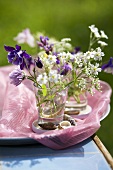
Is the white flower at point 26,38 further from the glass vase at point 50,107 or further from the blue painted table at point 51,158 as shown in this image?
the blue painted table at point 51,158

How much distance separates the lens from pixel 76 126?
147cm

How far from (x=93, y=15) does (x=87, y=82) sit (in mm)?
3548

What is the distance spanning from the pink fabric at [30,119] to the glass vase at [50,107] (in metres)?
0.06

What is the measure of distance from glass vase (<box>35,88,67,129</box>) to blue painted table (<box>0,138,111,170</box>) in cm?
12

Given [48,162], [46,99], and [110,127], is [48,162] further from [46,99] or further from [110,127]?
[110,127]

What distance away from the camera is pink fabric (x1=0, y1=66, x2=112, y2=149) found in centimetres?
141

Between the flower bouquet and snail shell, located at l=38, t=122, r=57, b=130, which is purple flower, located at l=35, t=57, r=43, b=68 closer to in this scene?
the flower bouquet

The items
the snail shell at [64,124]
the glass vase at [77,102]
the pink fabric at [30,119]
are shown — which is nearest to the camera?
the pink fabric at [30,119]

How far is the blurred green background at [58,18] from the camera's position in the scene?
14.6ft

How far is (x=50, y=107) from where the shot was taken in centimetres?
152

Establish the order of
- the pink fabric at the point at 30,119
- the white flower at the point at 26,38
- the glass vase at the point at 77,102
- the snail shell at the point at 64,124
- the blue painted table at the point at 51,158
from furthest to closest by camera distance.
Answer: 1. the white flower at the point at 26,38
2. the glass vase at the point at 77,102
3. the snail shell at the point at 64,124
4. the pink fabric at the point at 30,119
5. the blue painted table at the point at 51,158

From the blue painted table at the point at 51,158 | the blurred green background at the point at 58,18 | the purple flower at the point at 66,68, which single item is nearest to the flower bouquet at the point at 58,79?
the purple flower at the point at 66,68

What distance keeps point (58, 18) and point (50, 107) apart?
3580mm

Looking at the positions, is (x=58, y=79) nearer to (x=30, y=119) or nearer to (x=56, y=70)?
(x=56, y=70)
